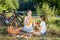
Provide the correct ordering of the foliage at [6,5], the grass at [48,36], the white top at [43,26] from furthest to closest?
the foliage at [6,5]
the white top at [43,26]
the grass at [48,36]

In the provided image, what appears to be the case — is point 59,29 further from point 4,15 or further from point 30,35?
point 4,15

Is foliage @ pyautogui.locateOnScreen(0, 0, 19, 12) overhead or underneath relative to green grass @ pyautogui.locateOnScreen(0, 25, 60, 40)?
overhead

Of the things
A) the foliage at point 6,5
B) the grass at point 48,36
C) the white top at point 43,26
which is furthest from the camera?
the foliage at point 6,5

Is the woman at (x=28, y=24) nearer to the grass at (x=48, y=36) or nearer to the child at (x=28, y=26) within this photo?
the child at (x=28, y=26)

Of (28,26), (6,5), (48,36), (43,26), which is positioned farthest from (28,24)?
(6,5)

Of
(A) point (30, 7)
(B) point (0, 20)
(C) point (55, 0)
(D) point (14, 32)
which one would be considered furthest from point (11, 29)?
(A) point (30, 7)

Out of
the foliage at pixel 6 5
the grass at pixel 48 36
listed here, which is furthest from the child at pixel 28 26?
the foliage at pixel 6 5

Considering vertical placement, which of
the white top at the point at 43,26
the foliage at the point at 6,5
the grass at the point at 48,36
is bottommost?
the grass at the point at 48,36

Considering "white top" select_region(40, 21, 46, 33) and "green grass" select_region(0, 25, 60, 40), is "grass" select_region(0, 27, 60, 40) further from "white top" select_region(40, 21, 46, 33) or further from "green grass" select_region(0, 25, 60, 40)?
"white top" select_region(40, 21, 46, 33)

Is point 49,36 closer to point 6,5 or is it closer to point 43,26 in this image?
point 43,26

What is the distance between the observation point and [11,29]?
9664 mm

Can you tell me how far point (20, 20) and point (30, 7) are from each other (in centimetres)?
688

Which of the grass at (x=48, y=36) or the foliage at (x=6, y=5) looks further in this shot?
the foliage at (x=6, y=5)

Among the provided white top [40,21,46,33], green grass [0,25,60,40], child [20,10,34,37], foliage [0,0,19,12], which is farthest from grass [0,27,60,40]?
foliage [0,0,19,12]
